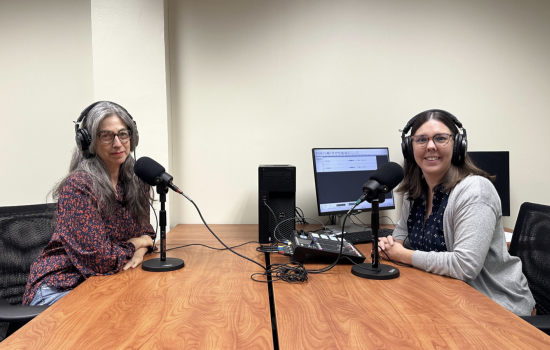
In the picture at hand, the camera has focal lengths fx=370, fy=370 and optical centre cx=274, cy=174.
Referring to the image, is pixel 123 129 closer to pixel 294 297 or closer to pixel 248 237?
pixel 248 237

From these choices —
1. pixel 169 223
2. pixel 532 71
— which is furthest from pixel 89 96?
pixel 532 71

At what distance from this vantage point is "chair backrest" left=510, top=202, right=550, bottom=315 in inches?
55.3

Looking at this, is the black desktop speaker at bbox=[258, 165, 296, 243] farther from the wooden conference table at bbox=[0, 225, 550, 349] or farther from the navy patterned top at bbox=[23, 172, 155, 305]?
the navy patterned top at bbox=[23, 172, 155, 305]

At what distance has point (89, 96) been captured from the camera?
7.66 feet

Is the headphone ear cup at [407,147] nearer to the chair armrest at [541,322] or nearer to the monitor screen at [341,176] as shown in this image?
the monitor screen at [341,176]

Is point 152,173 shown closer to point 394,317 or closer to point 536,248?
point 394,317

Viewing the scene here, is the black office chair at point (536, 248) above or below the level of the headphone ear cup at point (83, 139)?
below

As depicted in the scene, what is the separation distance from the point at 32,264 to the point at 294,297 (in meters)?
1.03

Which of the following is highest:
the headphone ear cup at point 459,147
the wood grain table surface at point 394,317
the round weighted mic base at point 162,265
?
the headphone ear cup at point 459,147

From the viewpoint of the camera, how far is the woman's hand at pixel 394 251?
1383 mm

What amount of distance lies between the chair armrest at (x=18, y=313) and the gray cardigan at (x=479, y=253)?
1.27m

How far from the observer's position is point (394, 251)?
1424mm

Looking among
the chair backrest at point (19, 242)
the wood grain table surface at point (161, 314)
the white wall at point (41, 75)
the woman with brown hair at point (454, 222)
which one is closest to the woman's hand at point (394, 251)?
the woman with brown hair at point (454, 222)

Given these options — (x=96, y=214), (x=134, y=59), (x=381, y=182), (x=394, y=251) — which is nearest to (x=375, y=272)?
(x=394, y=251)
